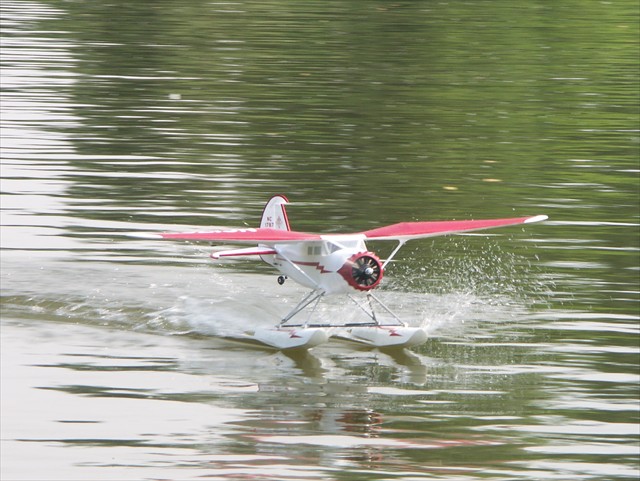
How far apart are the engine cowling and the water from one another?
0.85 metres

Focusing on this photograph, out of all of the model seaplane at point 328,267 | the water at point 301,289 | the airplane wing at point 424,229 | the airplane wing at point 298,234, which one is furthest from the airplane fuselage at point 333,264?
the water at point 301,289

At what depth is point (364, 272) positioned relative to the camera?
1276cm

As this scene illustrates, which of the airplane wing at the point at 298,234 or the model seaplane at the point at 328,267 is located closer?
the model seaplane at the point at 328,267

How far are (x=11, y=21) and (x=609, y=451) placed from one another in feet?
105

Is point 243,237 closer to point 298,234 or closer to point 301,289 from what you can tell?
point 298,234

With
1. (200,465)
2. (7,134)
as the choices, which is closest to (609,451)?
(200,465)

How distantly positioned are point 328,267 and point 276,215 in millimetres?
1557

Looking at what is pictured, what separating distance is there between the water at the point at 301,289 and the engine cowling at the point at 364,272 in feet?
2.80

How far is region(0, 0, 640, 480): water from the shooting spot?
36.2 ft

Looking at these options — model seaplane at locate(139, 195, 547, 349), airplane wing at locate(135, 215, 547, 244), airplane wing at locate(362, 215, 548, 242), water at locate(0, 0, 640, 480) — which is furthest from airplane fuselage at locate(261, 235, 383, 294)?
water at locate(0, 0, 640, 480)

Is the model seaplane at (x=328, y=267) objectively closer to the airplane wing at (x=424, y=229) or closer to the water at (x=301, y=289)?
the airplane wing at (x=424, y=229)

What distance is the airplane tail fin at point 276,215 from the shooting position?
14.4 meters

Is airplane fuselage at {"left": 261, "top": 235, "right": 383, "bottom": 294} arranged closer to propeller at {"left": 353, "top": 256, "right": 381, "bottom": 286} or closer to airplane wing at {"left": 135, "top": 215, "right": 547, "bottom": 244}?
propeller at {"left": 353, "top": 256, "right": 381, "bottom": 286}

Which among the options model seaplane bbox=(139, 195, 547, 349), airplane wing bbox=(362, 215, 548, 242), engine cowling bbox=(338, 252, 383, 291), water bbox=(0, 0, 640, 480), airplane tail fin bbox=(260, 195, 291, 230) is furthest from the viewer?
airplane tail fin bbox=(260, 195, 291, 230)
